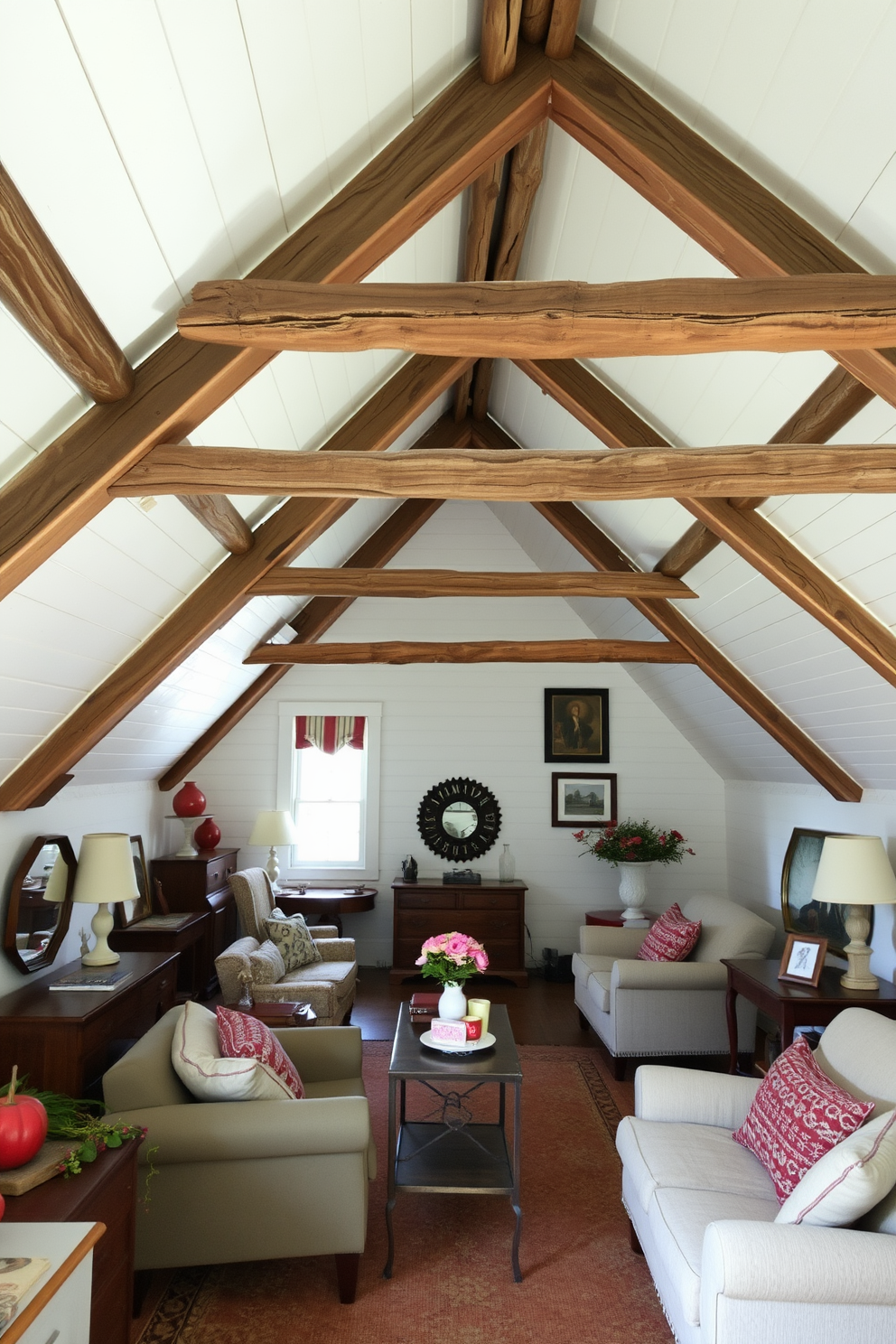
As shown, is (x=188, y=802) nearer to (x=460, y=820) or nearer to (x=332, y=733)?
(x=332, y=733)

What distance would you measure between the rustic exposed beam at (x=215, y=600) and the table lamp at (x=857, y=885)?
282 cm

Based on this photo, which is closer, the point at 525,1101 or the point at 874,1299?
the point at 874,1299

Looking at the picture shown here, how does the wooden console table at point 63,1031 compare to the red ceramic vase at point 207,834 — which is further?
the red ceramic vase at point 207,834

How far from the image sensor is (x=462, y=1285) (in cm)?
301

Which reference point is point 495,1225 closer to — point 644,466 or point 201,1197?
point 201,1197

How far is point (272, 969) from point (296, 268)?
3.72 m

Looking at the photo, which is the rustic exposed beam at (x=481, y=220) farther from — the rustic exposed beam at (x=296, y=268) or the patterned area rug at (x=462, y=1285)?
the patterned area rug at (x=462, y=1285)

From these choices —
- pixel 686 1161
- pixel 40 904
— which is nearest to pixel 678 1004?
pixel 686 1161

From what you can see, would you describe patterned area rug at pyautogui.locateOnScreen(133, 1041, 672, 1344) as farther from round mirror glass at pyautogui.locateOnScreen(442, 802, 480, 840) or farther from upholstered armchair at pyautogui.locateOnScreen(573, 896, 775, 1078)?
round mirror glass at pyautogui.locateOnScreen(442, 802, 480, 840)

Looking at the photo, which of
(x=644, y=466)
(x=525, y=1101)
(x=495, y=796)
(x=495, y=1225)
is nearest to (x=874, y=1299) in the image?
(x=495, y=1225)

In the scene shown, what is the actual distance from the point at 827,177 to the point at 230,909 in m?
6.03

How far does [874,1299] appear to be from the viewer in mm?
2119

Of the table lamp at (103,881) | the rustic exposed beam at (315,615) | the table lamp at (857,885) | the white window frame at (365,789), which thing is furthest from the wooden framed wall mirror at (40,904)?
the table lamp at (857,885)

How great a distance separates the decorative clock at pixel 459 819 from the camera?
24.0 feet
